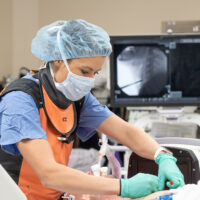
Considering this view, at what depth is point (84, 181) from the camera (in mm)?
1249

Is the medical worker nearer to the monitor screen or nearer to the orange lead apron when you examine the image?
the orange lead apron

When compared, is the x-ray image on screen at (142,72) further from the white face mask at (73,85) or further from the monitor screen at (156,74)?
the white face mask at (73,85)

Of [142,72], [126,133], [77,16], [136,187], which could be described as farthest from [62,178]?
[77,16]

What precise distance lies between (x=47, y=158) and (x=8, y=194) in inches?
13.1

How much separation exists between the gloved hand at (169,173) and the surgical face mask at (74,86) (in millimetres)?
431

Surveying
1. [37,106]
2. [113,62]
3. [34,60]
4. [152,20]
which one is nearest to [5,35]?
[34,60]

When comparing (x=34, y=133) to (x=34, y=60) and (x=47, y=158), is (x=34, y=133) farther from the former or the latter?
(x=34, y=60)

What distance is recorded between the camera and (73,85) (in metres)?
1.54

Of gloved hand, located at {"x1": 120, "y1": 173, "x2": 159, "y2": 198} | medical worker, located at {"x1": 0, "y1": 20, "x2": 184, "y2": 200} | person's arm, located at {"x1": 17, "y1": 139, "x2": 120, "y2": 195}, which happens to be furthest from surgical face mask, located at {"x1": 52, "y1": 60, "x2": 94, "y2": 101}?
gloved hand, located at {"x1": 120, "y1": 173, "x2": 159, "y2": 198}

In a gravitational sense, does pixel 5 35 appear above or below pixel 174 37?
below

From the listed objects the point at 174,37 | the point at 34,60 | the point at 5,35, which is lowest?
the point at 34,60

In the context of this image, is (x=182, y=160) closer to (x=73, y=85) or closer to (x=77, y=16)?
(x=73, y=85)

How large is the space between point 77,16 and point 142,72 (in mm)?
3186

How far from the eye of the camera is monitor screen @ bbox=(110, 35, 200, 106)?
8.41 ft
